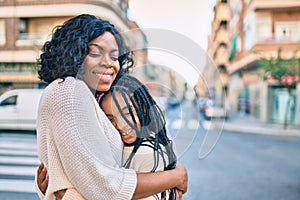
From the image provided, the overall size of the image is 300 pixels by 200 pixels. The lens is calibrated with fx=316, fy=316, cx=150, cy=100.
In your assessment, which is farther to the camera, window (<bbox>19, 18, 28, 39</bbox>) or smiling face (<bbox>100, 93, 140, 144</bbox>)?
window (<bbox>19, 18, 28, 39</bbox>)

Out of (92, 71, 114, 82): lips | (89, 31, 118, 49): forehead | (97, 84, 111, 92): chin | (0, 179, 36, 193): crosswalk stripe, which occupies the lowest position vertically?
(0, 179, 36, 193): crosswalk stripe

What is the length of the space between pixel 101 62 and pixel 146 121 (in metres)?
0.14

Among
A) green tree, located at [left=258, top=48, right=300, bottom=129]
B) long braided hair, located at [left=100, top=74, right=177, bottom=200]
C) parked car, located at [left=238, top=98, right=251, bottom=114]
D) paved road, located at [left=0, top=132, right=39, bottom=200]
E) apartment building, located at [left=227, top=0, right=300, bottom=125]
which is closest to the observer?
long braided hair, located at [left=100, top=74, right=177, bottom=200]

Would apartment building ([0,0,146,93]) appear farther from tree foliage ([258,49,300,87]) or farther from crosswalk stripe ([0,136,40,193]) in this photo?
tree foliage ([258,49,300,87])

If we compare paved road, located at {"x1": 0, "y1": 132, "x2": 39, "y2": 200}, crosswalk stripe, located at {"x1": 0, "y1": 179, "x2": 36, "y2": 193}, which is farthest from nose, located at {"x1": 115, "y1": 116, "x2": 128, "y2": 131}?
crosswalk stripe, located at {"x1": 0, "y1": 179, "x2": 36, "y2": 193}

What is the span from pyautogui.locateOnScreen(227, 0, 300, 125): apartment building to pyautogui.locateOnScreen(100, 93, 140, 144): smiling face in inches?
233

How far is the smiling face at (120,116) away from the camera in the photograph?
1.91ft

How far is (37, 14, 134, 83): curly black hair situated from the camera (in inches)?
21.9

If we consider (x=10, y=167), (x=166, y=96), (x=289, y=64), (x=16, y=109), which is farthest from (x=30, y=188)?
(x=289, y=64)

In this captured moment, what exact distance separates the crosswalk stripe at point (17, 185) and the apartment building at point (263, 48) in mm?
5175

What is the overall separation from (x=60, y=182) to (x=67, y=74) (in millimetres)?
183

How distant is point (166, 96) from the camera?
672 mm

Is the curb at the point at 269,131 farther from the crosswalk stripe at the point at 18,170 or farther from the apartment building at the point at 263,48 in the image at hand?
the crosswalk stripe at the point at 18,170

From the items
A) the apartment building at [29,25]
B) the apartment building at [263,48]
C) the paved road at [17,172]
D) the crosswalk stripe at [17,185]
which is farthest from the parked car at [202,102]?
the apartment building at [263,48]
